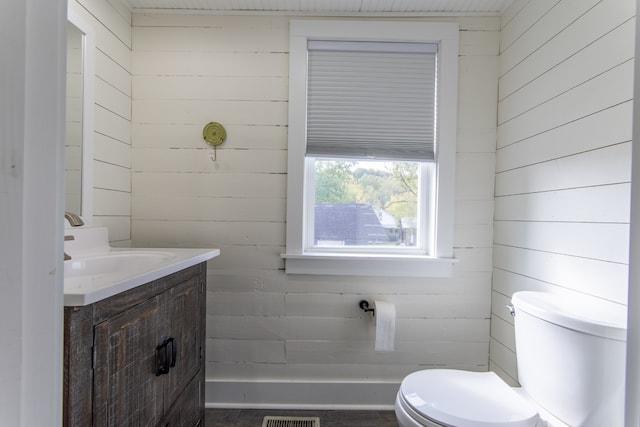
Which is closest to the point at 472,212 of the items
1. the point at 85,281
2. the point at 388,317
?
the point at 388,317

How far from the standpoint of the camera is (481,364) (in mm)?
1599

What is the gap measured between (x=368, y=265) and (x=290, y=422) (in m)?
0.86

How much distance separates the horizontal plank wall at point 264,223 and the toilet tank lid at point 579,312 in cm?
50

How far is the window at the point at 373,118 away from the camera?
154cm

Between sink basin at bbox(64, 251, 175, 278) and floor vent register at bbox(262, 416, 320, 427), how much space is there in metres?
0.98

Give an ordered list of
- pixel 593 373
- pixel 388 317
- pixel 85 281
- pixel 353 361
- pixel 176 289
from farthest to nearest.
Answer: pixel 353 361, pixel 388 317, pixel 176 289, pixel 593 373, pixel 85 281

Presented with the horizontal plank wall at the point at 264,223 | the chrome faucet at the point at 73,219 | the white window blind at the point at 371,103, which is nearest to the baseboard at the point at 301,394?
the horizontal plank wall at the point at 264,223

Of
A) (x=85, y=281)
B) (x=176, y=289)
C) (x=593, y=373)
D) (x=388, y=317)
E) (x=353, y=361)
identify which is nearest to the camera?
(x=85, y=281)

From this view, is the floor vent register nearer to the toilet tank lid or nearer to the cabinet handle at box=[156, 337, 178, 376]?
the cabinet handle at box=[156, 337, 178, 376]

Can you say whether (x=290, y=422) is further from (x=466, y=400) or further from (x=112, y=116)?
(x=112, y=116)

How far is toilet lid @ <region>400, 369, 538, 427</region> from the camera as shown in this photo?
0.91 meters

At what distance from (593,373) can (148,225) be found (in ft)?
6.17

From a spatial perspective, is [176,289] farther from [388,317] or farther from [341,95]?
[341,95]

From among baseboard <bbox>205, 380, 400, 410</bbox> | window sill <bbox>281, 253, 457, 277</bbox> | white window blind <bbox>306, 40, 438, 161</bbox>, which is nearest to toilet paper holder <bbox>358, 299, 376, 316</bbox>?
window sill <bbox>281, 253, 457, 277</bbox>
